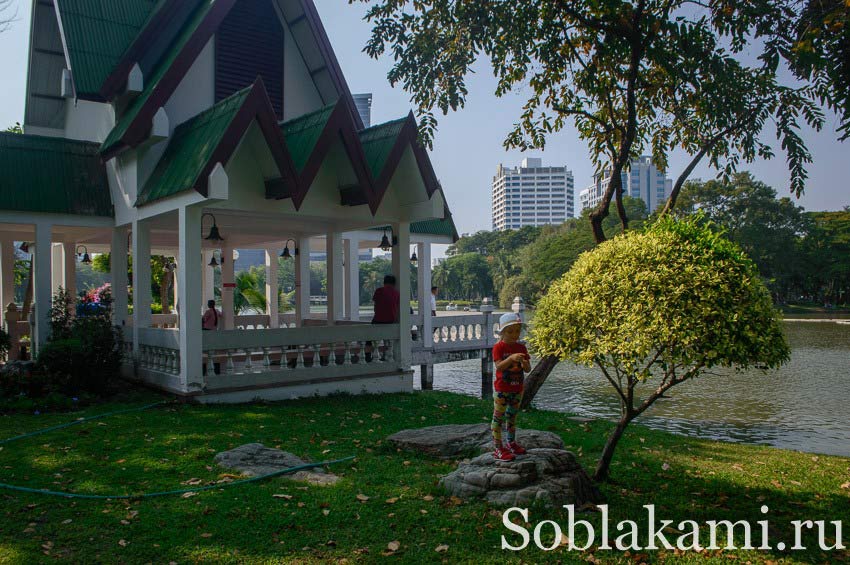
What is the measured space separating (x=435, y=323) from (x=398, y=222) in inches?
269

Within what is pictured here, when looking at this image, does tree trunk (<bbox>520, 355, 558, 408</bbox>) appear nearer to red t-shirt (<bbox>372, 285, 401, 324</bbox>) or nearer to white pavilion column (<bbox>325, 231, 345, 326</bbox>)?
red t-shirt (<bbox>372, 285, 401, 324</bbox>)

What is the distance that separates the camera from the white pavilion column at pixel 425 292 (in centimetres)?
1780

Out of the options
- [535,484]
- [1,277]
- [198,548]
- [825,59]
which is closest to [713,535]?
[535,484]

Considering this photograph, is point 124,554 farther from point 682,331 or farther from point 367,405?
point 367,405

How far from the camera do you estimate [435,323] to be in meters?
18.9

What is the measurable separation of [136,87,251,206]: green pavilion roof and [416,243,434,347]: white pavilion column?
7.78 meters

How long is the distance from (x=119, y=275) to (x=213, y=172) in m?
4.85

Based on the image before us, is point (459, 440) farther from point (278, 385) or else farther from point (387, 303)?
point (387, 303)

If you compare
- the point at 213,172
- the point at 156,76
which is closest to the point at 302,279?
the point at 156,76

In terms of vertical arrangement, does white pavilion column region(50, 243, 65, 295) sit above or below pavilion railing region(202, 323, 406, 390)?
above

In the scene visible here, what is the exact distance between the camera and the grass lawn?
4789 mm

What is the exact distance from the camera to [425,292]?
17828 mm

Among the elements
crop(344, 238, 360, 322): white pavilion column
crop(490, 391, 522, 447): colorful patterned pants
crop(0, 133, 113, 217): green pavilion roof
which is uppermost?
crop(0, 133, 113, 217): green pavilion roof

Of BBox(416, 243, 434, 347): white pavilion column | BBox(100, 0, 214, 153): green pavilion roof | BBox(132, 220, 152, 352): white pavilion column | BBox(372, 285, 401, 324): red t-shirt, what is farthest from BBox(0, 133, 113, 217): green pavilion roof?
BBox(416, 243, 434, 347): white pavilion column
